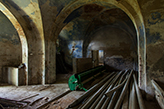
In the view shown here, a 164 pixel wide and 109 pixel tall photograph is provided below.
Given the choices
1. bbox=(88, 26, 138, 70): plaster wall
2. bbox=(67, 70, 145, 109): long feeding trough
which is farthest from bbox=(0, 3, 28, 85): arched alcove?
bbox=(88, 26, 138, 70): plaster wall

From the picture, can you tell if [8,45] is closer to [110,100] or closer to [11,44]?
[11,44]

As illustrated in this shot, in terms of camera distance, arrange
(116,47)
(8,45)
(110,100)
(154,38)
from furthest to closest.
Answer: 1. (116,47)
2. (8,45)
3. (154,38)
4. (110,100)

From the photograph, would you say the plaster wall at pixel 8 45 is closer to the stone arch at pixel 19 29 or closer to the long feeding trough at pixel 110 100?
the stone arch at pixel 19 29

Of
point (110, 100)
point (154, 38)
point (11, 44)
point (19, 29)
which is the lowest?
point (110, 100)

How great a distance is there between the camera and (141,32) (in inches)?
151

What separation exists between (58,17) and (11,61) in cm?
413

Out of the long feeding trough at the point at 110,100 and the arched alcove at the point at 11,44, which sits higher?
the arched alcove at the point at 11,44

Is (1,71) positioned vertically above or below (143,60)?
below

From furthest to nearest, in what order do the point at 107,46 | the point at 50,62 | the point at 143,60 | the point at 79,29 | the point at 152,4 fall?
the point at 107,46, the point at 79,29, the point at 50,62, the point at 143,60, the point at 152,4

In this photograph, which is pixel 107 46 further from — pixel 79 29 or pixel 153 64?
pixel 153 64

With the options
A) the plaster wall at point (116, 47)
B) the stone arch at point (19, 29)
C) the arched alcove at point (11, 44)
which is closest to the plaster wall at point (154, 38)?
the stone arch at point (19, 29)

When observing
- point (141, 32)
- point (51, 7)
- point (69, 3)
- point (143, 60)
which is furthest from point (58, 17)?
point (143, 60)

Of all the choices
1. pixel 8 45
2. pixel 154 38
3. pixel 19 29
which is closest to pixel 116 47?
pixel 154 38

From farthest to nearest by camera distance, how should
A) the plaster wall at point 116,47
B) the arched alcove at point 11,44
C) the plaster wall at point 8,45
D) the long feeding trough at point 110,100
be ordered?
the plaster wall at point 116,47
the plaster wall at point 8,45
the arched alcove at point 11,44
the long feeding trough at point 110,100
